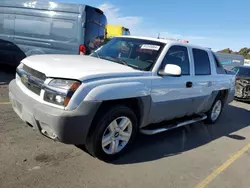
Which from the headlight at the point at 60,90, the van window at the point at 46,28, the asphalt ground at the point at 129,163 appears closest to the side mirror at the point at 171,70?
the asphalt ground at the point at 129,163

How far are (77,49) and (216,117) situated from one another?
14.6ft

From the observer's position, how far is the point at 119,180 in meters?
3.24

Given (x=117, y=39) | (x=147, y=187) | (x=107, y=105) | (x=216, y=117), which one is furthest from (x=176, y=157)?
(x=216, y=117)

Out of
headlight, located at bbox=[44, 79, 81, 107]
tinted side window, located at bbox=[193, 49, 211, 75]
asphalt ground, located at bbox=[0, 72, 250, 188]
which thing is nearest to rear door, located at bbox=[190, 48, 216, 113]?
tinted side window, located at bbox=[193, 49, 211, 75]

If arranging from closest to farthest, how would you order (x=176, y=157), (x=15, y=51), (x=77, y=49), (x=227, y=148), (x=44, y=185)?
1. (x=44, y=185)
2. (x=176, y=157)
3. (x=227, y=148)
4. (x=77, y=49)
5. (x=15, y=51)

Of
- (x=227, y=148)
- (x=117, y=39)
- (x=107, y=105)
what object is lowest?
(x=227, y=148)

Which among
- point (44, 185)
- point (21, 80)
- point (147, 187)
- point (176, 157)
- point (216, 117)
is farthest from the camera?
point (216, 117)

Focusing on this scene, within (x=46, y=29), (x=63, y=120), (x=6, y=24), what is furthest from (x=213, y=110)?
(x=6, y=24)

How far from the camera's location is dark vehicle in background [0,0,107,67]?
7910 millimetres

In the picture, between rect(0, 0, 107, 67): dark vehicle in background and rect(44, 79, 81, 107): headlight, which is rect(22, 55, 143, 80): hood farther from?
rect(0, 0, 107, 67): dark vehicle in background

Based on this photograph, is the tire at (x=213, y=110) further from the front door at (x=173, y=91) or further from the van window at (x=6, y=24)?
the van window at (x=6, y=24)

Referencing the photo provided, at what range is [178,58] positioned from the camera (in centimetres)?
455

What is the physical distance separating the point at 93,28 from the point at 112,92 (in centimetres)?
543

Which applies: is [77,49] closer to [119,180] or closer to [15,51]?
[15,51]
